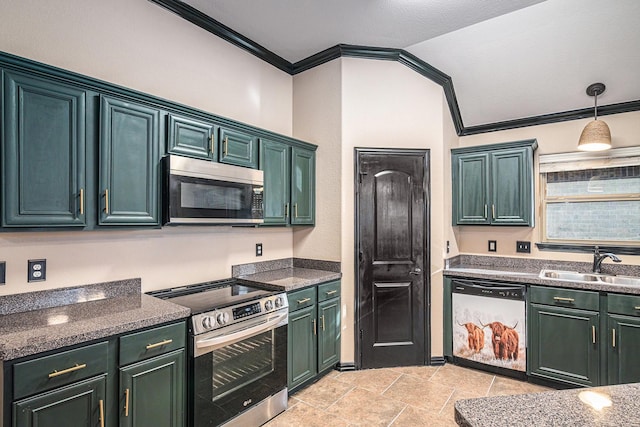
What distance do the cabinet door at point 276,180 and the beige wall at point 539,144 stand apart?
208 cm

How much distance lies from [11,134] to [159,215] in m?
0.81

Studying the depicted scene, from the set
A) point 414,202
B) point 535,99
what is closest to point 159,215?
point 414,202

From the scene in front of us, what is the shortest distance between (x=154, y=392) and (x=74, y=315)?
0.59 metres

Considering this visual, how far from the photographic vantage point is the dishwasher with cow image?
10.0 feet

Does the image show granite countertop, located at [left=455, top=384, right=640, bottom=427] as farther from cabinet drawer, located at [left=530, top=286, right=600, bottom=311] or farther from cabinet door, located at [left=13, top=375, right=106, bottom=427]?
cabinet drawer, located at [left=530, top=286, right=600, bottom=311]

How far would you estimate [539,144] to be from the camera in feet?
12.0

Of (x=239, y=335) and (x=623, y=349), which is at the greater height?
(x=239, y=335)

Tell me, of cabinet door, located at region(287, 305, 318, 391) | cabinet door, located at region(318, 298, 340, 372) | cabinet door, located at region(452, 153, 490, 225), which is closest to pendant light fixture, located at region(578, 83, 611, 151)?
cabinet door, located at region(452, 153, 490, 225)

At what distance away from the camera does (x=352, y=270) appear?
3.31m

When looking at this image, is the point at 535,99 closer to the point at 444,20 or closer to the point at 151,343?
the point at 444,20

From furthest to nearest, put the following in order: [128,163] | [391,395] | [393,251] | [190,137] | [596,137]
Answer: [393,251]
[596,137]
[391,395]
[190,137]
[128,163]

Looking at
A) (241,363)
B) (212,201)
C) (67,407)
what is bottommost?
(241,363)

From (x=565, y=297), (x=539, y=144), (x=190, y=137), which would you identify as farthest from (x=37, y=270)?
(x=539, y=144)

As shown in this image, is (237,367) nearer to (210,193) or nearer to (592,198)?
(210,193)
